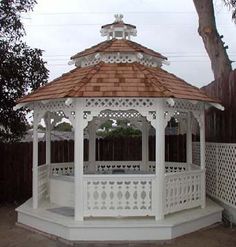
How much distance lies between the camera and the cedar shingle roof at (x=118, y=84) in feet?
25.9

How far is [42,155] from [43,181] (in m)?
2.63

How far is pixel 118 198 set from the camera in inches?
317

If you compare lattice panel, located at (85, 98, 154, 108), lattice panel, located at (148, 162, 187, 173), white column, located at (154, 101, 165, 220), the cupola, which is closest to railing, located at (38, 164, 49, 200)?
lattice panel, located at (85, 98, 154, 108)

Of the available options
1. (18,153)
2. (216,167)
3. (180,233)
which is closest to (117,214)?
(180,233)

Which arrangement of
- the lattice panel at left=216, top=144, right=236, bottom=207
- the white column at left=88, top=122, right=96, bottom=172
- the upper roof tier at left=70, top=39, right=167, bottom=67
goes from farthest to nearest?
the white column at left=88, top=122, right=96, bottom=172, the upper roof tier at left=70, top=39, right=167, bottom=67, the lattice panel at left=216, top=144, right=236, bottom=207

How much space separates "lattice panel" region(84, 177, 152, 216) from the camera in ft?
26.3

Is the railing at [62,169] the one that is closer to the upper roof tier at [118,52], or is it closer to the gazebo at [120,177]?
the gazebo at [120,177]

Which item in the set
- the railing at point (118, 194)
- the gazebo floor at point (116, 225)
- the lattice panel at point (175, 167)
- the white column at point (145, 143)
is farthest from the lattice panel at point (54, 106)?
the lattice panel at point (175, 167)

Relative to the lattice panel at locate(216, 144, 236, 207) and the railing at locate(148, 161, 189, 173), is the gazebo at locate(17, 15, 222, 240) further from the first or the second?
the railing at locate(148, 161, 189, 173)

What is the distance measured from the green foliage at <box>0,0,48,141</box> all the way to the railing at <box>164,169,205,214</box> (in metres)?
4.97

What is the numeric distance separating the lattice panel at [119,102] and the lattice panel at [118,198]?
4.55ft

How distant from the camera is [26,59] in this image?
38.4 ft

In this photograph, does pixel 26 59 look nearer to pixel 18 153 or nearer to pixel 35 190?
pixel 18 153

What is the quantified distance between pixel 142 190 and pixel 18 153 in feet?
18.0
